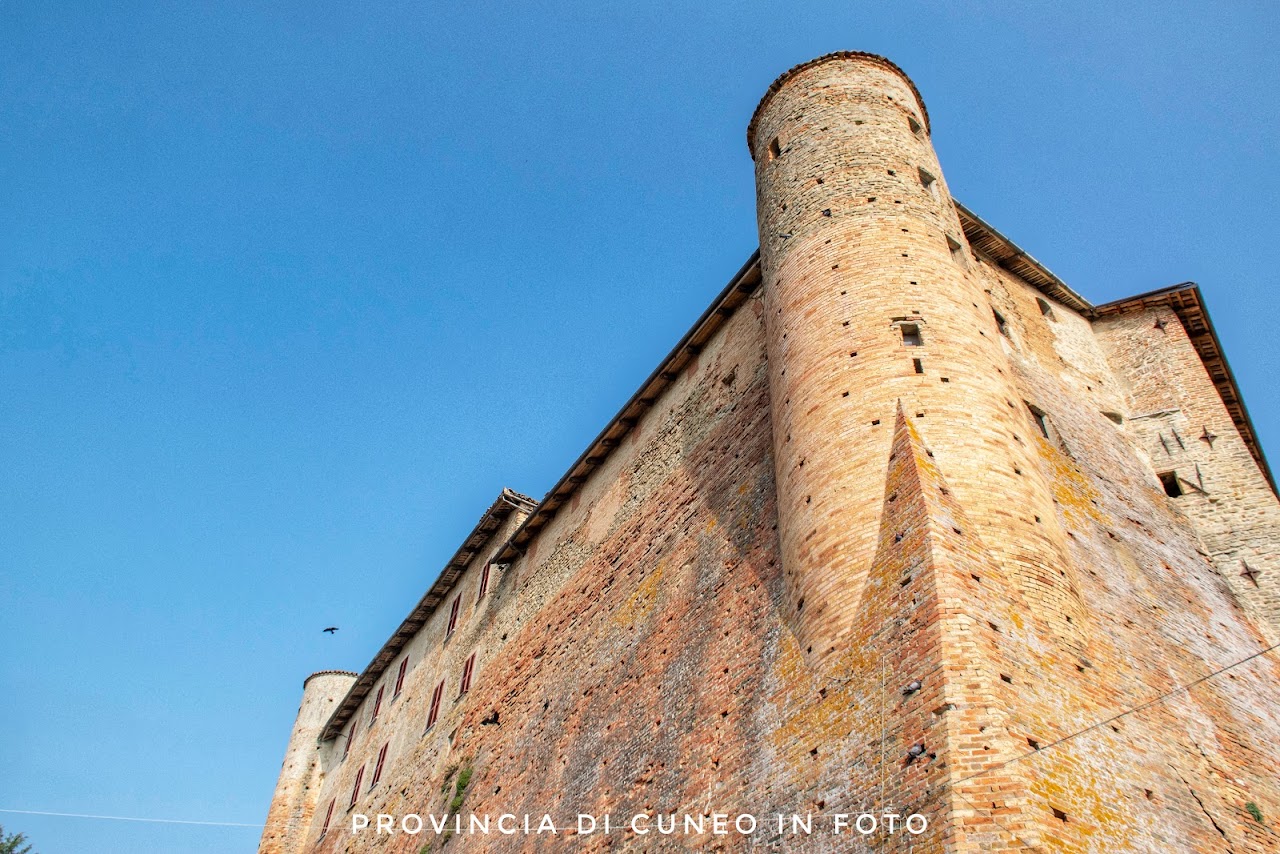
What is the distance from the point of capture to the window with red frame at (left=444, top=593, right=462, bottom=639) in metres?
21.9

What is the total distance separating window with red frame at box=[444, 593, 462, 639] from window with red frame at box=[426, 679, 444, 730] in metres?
1.46

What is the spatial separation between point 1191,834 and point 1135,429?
841 centimetres

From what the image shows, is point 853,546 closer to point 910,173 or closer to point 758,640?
point 758,640

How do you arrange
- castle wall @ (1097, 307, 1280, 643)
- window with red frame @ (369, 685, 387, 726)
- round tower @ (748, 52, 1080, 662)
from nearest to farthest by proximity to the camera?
round tower @ (748, 52, 1080, 662)
castle wall @ (1097, 307, 1280, 643)
window with red frame @ (369, 685, 387, 726)

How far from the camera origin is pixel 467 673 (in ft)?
63.2

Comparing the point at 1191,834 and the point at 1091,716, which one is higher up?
the point at 1091,716

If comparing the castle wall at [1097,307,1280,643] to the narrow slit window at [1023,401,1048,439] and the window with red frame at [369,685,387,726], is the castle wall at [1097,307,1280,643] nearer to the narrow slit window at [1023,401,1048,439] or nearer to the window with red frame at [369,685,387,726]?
the narrow slit window at [1023,401,1048,439]

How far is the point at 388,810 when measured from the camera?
1950cm

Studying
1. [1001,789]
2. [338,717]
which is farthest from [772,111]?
[338,717]

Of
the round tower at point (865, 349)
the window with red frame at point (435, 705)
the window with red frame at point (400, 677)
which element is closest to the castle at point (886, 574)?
the round tower at point (865, 349)

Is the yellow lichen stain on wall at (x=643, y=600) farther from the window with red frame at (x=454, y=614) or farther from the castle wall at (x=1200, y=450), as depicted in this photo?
the window with red frame at (x=454, y=614)

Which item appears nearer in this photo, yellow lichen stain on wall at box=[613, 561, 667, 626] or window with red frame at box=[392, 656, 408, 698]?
Answer: yellow lichen stain on wall at box=[613, 561, 667, 626]

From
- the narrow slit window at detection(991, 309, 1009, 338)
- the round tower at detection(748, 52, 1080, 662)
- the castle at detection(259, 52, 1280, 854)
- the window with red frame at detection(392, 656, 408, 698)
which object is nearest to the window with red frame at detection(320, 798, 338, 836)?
the window with red frame at detection(392, 656, 408, 698)

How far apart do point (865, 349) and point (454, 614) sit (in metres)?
14.7
